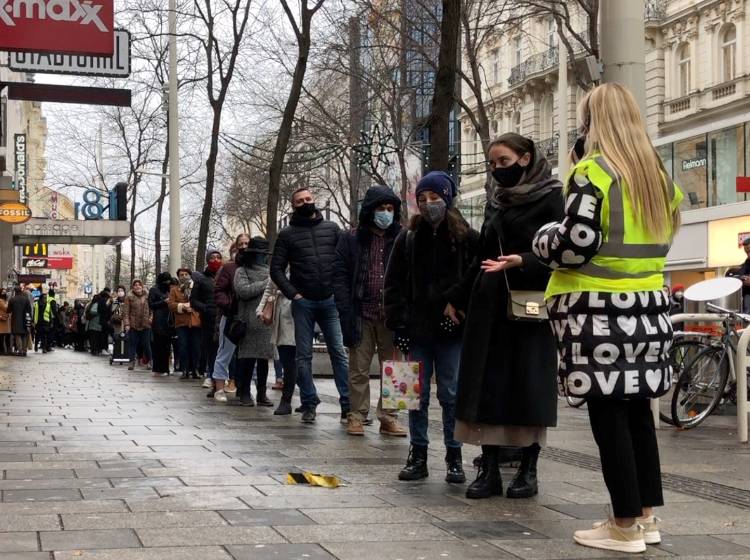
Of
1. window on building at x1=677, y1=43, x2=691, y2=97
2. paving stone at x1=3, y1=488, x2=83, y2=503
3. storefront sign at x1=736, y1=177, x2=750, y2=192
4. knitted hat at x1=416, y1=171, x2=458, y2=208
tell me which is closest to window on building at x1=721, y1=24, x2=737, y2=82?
window on building at x1=677, y1=43, x2=691, y2=97

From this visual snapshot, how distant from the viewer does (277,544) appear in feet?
16.7

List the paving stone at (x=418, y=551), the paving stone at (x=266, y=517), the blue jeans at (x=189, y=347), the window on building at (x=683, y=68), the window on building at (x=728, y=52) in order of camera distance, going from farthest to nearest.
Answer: the window on building at (x=683, y=68) < the window on building at (x=728, y=52) < the blue jeans at (x=189, y=347) < the paving stone at (x=266, y=517) < the paving stone at (x=418, y=551)

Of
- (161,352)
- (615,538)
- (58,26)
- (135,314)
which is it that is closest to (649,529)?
(615,538)

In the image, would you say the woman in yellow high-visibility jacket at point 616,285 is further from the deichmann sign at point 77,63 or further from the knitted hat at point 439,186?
the deichmann sign at point 77,63

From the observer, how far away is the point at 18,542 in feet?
16.6

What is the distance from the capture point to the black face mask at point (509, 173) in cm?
648

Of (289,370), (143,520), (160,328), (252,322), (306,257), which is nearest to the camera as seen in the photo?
(143,520)

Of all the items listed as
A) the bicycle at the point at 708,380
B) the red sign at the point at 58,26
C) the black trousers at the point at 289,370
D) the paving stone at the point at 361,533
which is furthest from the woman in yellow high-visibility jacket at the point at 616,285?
the red sign at the point at 58,26

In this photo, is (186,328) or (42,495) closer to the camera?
(42,495)

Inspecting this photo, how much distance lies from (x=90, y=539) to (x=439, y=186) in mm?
2939

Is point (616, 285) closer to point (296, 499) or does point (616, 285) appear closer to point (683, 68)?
point (296, 499)

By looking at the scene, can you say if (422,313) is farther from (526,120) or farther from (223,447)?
(526,120)

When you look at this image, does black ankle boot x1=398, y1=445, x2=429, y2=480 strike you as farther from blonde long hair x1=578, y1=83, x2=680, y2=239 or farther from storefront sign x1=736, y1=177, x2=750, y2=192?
storefront sign x1=736, y1=177, x2=750, y2=192

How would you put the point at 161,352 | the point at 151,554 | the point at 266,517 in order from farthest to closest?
the point at 161,352
the point at 266,517
the point at 151,554
